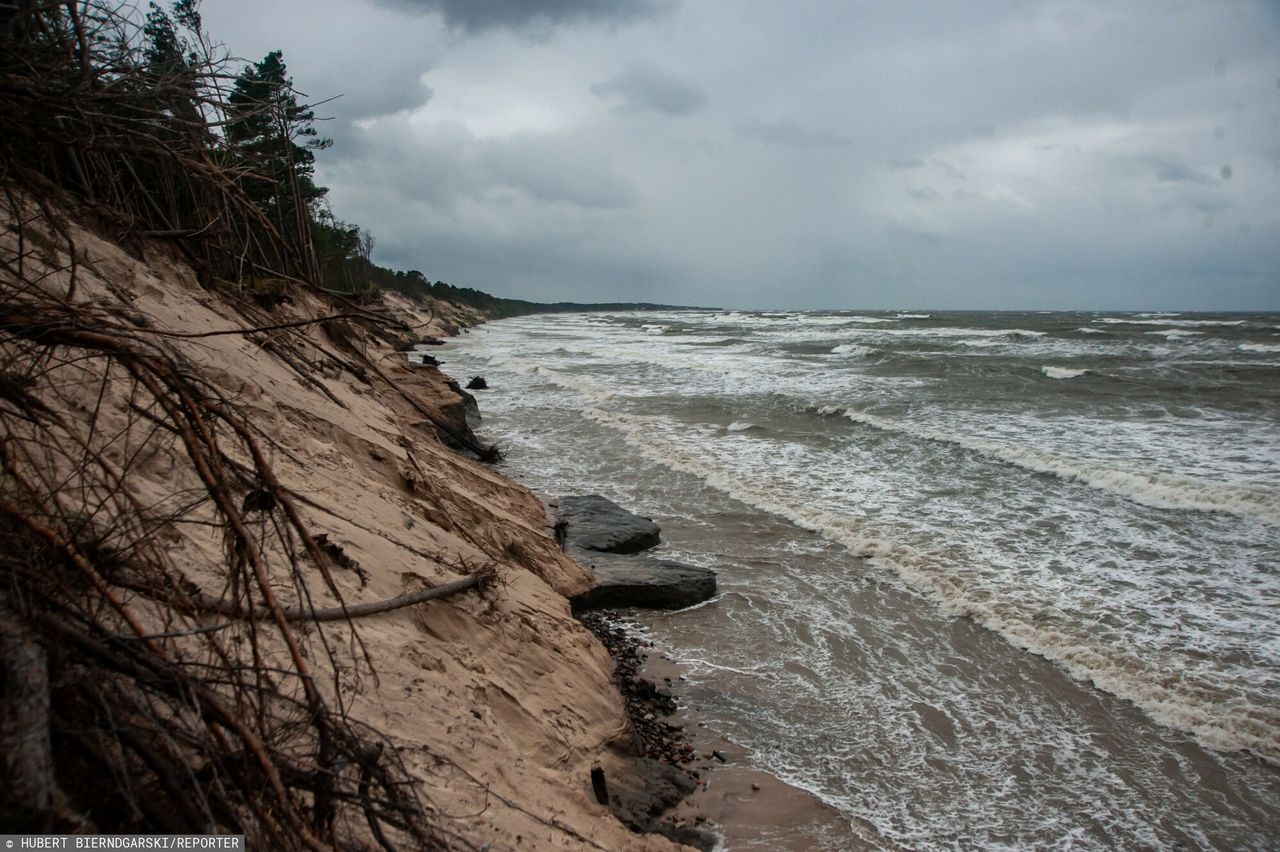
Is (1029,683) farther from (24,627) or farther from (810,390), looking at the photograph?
(810,390)

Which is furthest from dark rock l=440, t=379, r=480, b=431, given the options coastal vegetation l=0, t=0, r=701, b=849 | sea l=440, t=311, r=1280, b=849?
coastal vegetation l=0, t=0, r=701, b=849

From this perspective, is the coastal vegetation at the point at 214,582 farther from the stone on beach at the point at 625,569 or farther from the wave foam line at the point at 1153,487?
the wave foam line at the point at 1153,487

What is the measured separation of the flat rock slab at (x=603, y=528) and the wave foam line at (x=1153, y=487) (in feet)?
26.8

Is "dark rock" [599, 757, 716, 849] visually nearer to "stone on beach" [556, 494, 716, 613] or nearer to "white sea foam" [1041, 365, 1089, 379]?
"stone on beach" [556, 494, 716, 613]

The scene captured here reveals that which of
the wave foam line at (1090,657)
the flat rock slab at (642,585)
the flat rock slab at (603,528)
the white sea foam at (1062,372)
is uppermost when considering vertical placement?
the white sea foam at (1062,372)

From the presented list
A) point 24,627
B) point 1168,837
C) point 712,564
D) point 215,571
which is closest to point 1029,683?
point 1168,837

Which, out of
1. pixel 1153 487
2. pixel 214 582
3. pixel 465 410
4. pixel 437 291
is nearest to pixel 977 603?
pixel 1153 487

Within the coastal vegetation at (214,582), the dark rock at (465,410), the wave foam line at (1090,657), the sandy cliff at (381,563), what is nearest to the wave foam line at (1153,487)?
the wave foam line at (1090,657)

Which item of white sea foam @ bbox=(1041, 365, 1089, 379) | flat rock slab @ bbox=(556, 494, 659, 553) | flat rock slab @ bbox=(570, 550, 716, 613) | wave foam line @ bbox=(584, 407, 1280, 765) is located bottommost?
wave foam line @ bbox=(584, 407, 1280, 765)

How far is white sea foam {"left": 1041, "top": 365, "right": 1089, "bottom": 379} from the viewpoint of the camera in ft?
89.1

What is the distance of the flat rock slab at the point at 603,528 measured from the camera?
8.70 m

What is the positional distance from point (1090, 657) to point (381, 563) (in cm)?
643

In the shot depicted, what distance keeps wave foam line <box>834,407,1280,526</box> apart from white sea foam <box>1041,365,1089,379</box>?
14326 mm

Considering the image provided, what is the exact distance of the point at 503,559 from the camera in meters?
6.13
